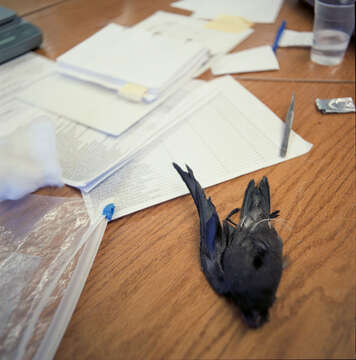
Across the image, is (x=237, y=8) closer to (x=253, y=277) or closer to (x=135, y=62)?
(x=135, y=62)

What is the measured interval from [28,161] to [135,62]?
1.13ft

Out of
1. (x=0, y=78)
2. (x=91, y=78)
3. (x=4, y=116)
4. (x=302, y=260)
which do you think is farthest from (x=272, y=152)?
(x=0, y=78)

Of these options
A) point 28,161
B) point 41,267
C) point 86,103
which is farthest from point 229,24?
point 41,267

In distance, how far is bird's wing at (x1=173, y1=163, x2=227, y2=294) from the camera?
0.39 meters

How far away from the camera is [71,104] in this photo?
2.24ft

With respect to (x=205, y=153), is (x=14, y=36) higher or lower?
higher

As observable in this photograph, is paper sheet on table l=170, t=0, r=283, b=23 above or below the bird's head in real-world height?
above

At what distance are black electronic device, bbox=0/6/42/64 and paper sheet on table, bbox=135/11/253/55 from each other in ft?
0.96

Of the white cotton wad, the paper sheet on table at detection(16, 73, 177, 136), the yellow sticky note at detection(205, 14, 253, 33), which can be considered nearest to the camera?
the white cotton wad

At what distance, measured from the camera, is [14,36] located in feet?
2.65

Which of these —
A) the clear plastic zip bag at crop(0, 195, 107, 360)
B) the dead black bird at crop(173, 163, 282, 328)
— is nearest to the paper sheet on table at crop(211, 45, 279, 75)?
the dead black bird at crop(173, 163, 282, 328)

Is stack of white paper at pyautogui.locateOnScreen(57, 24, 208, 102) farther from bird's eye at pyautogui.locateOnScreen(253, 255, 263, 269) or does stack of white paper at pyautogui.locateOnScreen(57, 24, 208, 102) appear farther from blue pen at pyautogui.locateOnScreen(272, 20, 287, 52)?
bird's eye at pyautogui.locateOnScreen(253, 255, 263, 269)

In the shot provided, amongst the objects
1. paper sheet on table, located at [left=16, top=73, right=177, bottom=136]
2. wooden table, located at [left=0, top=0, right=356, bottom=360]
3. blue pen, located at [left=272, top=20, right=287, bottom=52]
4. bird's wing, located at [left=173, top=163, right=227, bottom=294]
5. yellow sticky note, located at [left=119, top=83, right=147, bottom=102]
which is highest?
blue pen, located at [left=272, top=20, right=287, bottom=52]

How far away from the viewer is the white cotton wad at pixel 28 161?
493 millimetres
